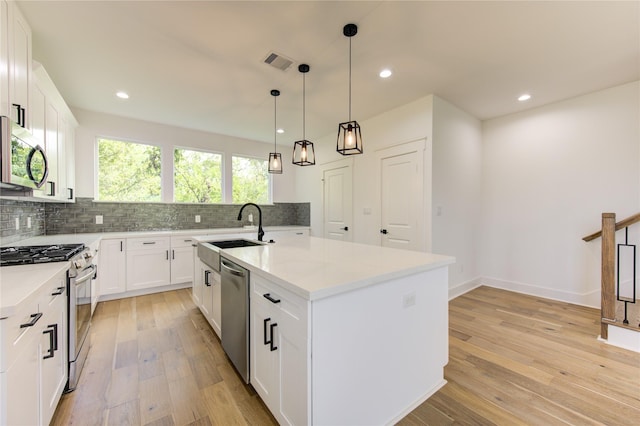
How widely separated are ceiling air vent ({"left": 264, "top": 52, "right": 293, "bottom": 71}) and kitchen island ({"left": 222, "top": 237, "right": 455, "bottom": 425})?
1888 mm

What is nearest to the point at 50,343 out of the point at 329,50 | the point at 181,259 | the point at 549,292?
the point at 181,259

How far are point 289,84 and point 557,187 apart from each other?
3.86 metres

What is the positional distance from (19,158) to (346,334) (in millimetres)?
2331

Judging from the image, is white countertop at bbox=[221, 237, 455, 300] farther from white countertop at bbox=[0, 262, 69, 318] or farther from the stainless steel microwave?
the stainless steel microwave

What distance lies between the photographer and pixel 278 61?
2.48m

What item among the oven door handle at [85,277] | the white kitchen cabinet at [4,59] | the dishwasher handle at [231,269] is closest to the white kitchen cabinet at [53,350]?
the oven door handle at [85,277]

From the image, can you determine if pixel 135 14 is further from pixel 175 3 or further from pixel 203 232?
pixel 203 232

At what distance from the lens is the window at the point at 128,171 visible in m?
3.92

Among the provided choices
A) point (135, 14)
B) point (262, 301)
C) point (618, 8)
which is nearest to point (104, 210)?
point (135, 14)

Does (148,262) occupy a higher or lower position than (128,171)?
lower

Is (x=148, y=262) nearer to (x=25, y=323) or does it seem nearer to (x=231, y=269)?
(x=231, y=269)

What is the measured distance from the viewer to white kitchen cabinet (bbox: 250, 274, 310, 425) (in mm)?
1177

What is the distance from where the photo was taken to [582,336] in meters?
2.49

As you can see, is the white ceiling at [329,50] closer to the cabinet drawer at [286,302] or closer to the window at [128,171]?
the window at [128,171]
